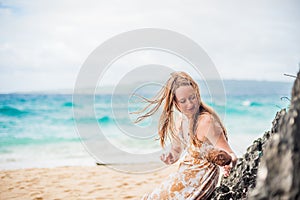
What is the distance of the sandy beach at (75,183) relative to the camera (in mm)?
3982

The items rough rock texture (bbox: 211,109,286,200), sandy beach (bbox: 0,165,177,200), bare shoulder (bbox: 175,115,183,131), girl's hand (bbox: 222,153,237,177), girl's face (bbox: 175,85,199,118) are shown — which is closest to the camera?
rough rock texture (bbox: 211,109,286,200)

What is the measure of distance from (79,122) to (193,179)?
153 inches

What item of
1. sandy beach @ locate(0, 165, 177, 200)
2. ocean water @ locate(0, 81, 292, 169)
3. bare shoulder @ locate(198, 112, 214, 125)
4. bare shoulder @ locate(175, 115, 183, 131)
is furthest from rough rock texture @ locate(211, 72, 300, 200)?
ocean water @ locate(0, 81, 292, 169)

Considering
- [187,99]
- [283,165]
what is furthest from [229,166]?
[283,165]

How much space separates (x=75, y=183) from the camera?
4.57 meters

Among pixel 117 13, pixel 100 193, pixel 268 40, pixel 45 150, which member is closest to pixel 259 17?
pixel 268 40

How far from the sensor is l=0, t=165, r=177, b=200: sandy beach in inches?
157

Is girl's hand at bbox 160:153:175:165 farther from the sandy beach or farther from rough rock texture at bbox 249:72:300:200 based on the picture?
the sandy beach

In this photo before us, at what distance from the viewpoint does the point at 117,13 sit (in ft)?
34.6

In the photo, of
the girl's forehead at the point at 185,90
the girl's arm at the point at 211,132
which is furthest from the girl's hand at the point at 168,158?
the girl's forehead at the point at 185,90

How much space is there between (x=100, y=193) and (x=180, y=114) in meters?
2.25

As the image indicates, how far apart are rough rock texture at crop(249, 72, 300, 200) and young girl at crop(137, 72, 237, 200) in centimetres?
107

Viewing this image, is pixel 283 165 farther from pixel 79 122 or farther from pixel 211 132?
pixel 79 122

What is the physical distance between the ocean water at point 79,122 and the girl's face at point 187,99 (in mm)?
2359
